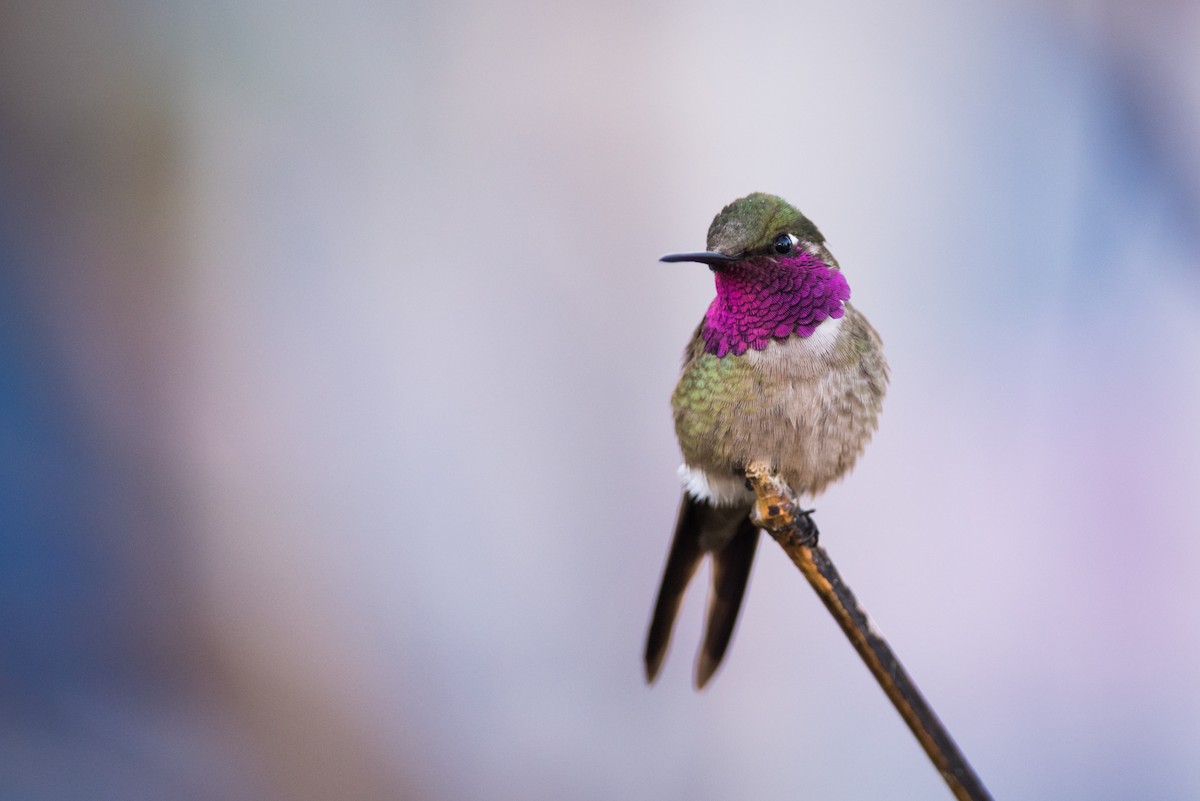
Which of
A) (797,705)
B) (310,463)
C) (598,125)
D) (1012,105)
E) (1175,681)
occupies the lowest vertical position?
(1175,681)

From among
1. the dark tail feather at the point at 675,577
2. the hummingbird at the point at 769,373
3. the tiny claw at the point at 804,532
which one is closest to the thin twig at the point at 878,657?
the tiny claw at the point at 804,532

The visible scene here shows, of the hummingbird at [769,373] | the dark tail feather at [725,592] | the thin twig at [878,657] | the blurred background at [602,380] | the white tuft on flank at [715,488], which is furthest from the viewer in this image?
the blurred background at [602,380]

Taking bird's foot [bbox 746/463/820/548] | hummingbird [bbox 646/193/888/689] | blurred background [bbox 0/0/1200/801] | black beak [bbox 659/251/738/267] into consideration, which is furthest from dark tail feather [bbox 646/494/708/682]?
blurred background [bbox 0/0/1200/801]

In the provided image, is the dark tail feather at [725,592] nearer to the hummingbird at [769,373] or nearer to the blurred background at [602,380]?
the hummingbird at [769,373]

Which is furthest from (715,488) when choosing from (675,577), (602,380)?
(602,380)

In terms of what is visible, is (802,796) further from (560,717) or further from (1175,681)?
(1175,681)

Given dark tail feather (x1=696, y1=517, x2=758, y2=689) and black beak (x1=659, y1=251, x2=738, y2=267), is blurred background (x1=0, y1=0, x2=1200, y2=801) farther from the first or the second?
black beak (x1=659, y1=251, x2=738, y2=267)

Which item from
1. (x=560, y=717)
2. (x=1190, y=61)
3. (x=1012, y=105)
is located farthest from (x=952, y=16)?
(x=560, y=717)
